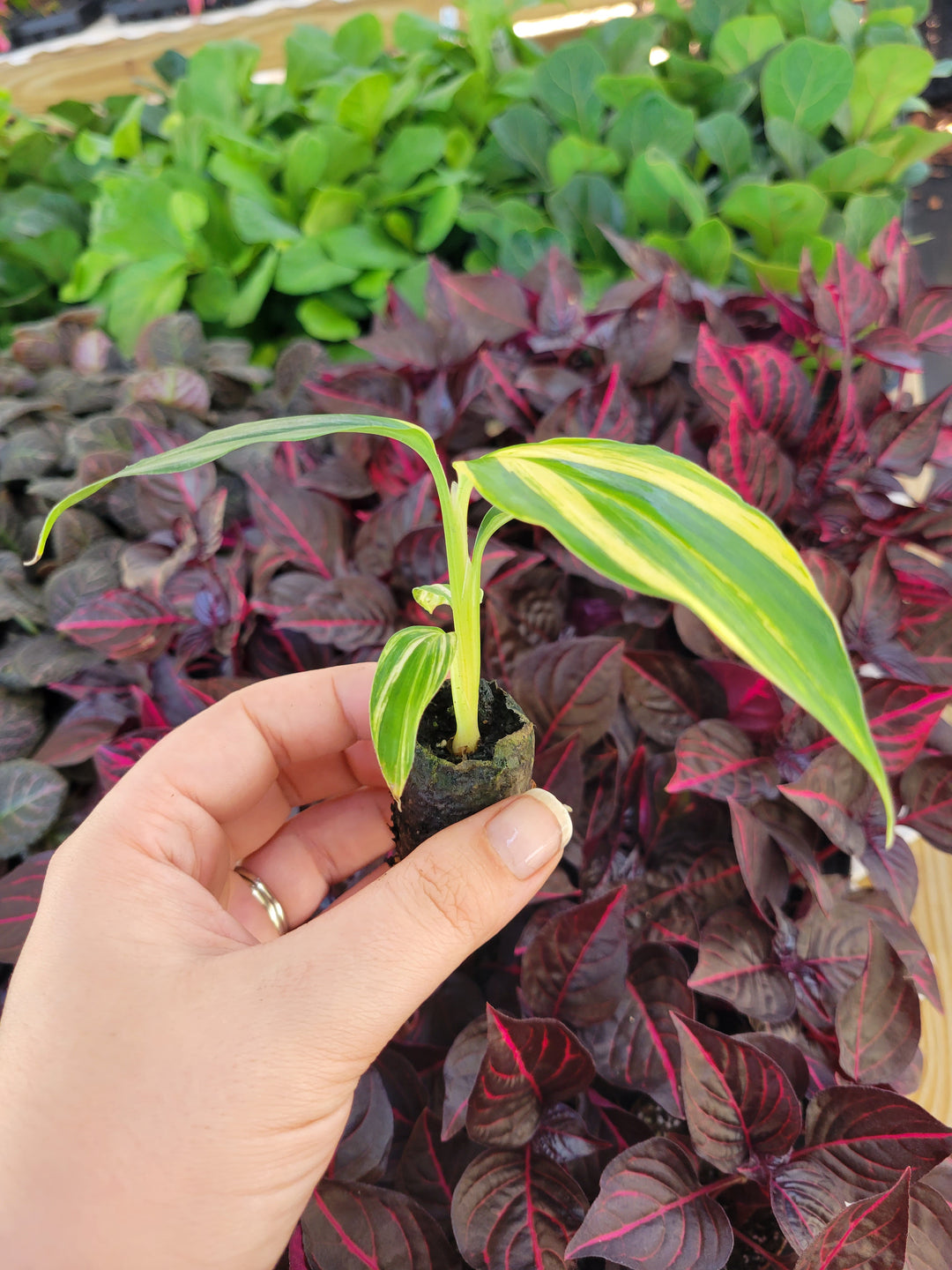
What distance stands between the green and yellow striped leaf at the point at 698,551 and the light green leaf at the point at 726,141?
4.05ft

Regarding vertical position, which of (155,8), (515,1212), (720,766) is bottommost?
(515,1212)

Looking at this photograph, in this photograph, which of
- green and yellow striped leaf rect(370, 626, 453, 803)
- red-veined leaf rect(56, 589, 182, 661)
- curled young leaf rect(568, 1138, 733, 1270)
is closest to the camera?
green and yellow striped leaf rect(370, 626, 453, 803)

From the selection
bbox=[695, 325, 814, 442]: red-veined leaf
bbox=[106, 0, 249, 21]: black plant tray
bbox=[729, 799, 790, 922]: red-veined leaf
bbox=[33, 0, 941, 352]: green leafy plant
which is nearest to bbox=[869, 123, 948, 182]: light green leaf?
bbox=[33, 0, 941, 352]: green leafy plant

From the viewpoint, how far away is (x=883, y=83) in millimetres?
1334

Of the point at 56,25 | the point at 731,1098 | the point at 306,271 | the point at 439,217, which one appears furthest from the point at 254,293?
the point at 56,25

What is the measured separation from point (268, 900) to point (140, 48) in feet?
7.67

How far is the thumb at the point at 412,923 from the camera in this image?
0.42 m

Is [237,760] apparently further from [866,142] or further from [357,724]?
[866,142]

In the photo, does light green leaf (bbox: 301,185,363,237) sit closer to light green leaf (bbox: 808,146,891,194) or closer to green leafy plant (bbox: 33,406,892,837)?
light green leaf (bbox: 808,146,891,194)

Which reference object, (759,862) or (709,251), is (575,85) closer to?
(709,251)

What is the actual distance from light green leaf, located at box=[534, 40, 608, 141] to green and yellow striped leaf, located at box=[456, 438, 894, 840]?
1367 millimetres

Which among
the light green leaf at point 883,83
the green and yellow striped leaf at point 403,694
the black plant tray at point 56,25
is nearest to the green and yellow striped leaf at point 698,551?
the green and yellow striped leaf at point 403,694

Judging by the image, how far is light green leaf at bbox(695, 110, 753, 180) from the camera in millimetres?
1289

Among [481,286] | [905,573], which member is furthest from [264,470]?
[905,573]
